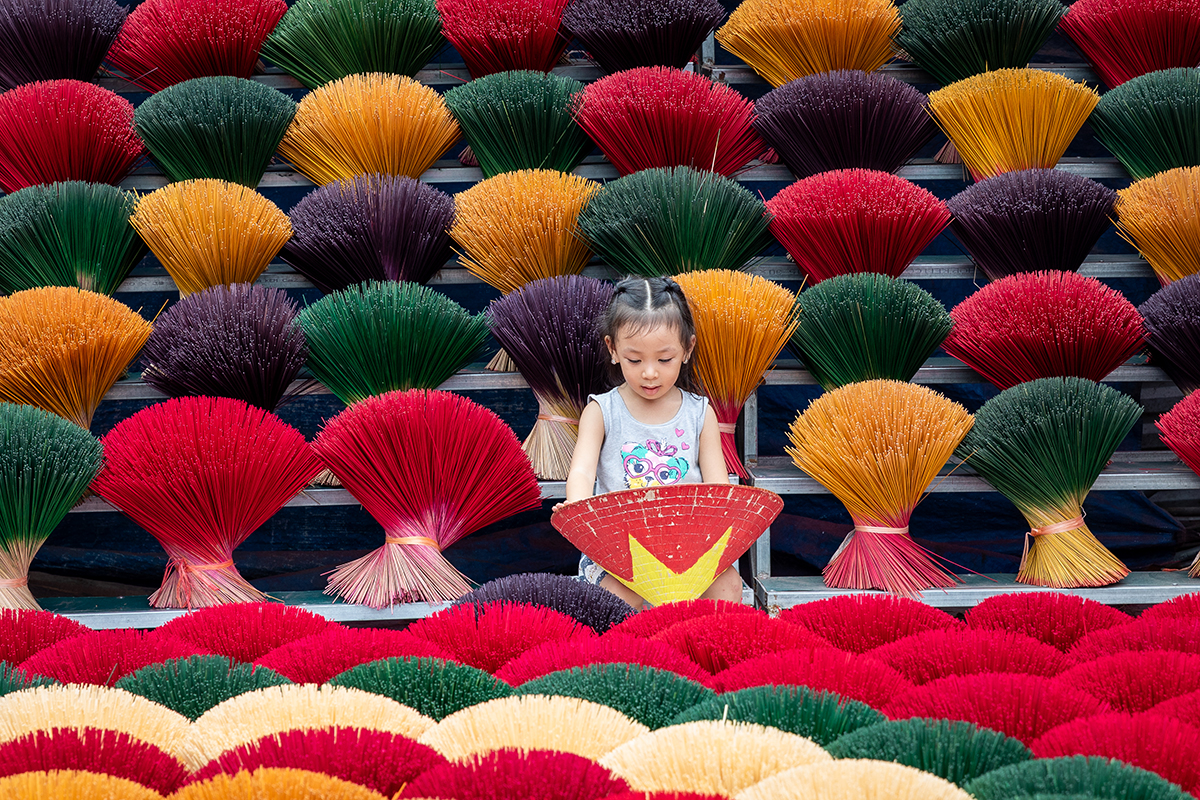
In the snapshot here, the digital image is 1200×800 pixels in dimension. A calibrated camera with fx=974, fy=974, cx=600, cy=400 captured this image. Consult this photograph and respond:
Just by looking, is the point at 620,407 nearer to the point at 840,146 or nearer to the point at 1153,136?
the point at 840,146

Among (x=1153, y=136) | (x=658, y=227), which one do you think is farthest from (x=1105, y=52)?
(x=658, y=227)

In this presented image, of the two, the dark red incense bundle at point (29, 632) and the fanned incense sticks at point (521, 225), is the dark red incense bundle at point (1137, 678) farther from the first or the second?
the fanned incense sticks at point (521, 225)

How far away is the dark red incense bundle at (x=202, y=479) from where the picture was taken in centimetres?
151

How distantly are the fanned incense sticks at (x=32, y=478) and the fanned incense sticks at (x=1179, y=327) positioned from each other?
177 centimetres

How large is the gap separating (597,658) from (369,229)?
3.77 ft

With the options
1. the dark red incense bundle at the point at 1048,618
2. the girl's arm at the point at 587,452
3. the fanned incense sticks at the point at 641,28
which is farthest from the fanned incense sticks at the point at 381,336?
the dark red incense bundle at the point at 1048,618

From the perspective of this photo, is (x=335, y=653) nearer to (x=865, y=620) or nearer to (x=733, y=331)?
(x=865, y=620)

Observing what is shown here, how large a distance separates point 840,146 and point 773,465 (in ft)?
2.17

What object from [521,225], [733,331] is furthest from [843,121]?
[521,225]

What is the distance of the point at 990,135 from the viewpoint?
1934 millimetres

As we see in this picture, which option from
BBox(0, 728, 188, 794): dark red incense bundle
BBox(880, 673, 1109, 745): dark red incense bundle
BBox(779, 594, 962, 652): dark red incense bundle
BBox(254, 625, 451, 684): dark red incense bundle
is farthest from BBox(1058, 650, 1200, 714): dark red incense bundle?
BBox(0, 728, 188, 794): dark red incense bundle

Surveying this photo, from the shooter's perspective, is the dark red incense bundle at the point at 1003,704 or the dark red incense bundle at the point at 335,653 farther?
the dark red incense bundle at the point at 335,653

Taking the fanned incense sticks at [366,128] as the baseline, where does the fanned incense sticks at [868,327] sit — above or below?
below

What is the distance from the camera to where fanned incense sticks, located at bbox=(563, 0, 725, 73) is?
1995 millimetres
